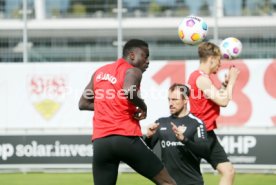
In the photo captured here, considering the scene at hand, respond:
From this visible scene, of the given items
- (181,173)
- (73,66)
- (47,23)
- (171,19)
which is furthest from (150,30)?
(181,173)

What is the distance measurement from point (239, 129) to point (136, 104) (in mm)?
7509

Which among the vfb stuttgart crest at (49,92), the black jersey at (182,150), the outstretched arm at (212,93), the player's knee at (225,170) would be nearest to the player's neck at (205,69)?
the outstretched arm at (212,93)

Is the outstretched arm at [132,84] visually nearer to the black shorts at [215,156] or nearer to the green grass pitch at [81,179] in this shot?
the black shorts at [215,156]

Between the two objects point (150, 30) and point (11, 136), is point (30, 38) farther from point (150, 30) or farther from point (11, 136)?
point (11, 136)

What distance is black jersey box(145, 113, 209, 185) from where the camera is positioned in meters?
7.12

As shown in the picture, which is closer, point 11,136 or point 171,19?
point 11,136

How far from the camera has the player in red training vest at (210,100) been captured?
8.13 meters

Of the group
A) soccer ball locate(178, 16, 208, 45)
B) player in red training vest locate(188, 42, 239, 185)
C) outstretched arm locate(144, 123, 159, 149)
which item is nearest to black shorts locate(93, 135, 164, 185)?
outstretched arm locate(144, 123, 159, 149)

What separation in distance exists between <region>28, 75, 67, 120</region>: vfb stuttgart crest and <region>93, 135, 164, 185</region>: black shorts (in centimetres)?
785

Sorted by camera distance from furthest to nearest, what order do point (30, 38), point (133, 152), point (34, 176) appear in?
1. point (30, 38)
2. point (34, 176)
3. point (133, 152)

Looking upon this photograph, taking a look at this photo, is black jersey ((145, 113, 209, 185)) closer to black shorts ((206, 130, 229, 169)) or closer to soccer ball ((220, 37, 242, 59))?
black shorts ((206, 130, 229, 169))

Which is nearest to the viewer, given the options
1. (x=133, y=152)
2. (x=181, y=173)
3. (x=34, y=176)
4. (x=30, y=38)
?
(x=133, y=152)

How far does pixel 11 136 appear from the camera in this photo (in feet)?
46.4

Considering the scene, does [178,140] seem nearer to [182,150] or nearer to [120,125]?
[182,150]
